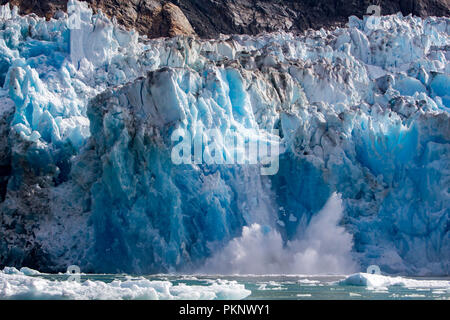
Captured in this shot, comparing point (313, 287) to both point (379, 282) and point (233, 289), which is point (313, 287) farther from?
point (233, 289)

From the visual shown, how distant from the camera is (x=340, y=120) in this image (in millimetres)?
23875

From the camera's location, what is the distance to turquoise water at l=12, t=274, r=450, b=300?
53.8ft

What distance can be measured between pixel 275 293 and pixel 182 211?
6288mm

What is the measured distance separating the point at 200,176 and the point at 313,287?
5714 mm

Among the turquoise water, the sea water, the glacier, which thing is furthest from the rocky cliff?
the sea water

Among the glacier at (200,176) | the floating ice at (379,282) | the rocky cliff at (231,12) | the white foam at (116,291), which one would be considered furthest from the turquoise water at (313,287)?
the rocky cliff at (231,12)

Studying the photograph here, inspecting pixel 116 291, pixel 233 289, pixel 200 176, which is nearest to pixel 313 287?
pixel 233 289

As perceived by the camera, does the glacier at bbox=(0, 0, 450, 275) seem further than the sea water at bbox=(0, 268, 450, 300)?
Yes

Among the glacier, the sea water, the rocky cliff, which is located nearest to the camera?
the sea water

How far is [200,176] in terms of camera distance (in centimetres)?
2294

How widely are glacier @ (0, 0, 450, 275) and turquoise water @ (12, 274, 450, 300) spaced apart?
1.62m

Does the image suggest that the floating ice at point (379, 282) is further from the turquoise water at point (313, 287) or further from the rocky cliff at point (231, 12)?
the rocky cliff at point (231, 12)

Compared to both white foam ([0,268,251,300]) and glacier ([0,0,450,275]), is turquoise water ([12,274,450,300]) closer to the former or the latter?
white foam ([0,268,251,300])
